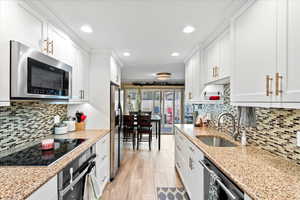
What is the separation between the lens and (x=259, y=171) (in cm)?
114

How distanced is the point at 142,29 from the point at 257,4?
1.33 metres

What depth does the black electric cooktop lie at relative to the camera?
1.29 m

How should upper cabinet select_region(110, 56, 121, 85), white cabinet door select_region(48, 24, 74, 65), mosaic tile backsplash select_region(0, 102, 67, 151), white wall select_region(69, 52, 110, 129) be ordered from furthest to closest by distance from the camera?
upper cabinet select_region(110, 56, 121, 85)
white wall select_region(69, 52, 110, 129)
white cabinet door select_region(48, 24, 74, 65)
mosaic tile backsplash select_region(0, 102, 67, 151)

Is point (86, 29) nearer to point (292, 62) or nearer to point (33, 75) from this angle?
point (33, 75)

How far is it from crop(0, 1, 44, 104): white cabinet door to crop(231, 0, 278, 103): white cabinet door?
1894 millimetres

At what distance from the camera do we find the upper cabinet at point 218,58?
2023 mm

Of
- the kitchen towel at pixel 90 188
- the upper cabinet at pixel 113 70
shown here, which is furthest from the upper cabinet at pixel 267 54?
the upper cabinet at pixel 113 70

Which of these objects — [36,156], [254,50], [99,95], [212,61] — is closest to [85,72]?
[99,95]

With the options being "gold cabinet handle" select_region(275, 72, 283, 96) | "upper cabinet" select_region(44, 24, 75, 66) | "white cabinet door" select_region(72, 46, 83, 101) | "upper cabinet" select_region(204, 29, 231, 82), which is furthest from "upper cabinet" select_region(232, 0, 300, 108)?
"white cabinet door" select_region(72, 46, 83, 101)

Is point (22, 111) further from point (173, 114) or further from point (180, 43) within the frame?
point (173, 114)

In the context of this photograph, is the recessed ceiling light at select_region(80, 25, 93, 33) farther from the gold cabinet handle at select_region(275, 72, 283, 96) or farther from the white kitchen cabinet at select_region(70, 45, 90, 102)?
the gold cabinet handle at select_region(275, 72, 283, 96)

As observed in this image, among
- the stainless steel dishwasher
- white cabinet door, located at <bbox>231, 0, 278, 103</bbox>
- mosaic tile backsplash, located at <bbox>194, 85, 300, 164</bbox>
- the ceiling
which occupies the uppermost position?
the ceiling

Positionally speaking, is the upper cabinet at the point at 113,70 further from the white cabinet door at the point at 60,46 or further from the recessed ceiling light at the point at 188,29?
the recessed ceiling light at the point at 188,29

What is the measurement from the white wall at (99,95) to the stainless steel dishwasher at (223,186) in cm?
194
